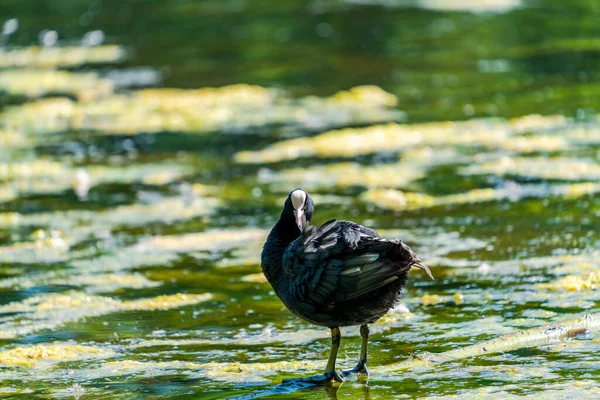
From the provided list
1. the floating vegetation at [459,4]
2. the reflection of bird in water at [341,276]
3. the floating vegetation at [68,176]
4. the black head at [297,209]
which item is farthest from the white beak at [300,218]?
the floating vegetation at [459,4]

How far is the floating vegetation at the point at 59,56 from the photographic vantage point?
22.7 m

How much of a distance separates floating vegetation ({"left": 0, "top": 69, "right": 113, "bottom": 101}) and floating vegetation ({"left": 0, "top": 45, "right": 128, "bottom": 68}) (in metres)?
1.02

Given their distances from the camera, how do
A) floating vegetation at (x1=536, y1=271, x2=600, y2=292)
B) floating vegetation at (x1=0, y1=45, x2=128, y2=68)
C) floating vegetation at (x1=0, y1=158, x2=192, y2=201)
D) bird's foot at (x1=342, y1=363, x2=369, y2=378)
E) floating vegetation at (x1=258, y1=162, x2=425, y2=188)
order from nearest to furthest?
bird's foot at (x1=342, y1=363, x2=369, y2=378), floating vegetation at (x1=536, y1=271, x2=600, y2=292), floating vegetation at (x1=258, y1=162, x2=425, y2=188), floating vegetation at (x1=0, y1=158, x2=192, y2=201), floating vegetation at (x1=0, y1=45, x2=128, y2=68)

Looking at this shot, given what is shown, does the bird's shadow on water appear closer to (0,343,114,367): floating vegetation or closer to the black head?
the black head

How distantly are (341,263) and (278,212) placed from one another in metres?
5.12

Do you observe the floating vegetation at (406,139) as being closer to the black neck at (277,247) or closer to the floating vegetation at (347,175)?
the floating vegetation at (347,175)

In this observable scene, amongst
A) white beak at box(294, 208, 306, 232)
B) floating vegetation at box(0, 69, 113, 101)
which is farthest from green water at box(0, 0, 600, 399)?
white beak at box(294, 208, 306, 232)

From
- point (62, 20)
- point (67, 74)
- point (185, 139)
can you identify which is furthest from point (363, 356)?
point (62, 20)

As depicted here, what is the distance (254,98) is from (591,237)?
30.1 feet

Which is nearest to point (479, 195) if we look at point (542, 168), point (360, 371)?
point (542, 168)

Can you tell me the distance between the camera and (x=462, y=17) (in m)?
23.8

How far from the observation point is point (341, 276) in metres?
5.88

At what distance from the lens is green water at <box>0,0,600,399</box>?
6508 mm

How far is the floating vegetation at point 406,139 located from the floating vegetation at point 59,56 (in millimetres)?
9317
